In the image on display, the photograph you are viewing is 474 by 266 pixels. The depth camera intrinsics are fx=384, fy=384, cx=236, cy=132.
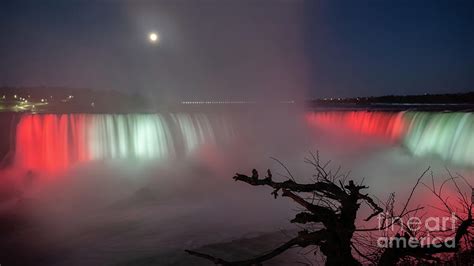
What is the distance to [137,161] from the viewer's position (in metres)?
23.7

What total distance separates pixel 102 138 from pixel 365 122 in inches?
764

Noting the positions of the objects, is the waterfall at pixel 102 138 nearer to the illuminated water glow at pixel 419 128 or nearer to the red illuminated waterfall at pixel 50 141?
the red illuminated waterfall at pixel 50 141

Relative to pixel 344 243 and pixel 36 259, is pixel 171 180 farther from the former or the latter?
pixel 344 243

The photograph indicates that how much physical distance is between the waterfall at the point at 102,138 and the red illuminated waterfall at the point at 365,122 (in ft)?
34.1

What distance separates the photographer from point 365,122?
29953 mm

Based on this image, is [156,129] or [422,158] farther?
[156,129]

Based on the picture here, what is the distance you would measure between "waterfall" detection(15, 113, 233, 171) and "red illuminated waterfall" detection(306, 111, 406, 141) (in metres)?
10.4

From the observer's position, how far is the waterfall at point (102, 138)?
21.1 metres

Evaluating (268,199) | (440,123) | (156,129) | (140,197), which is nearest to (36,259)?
(140,197)

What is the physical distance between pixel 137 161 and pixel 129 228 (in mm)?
9797

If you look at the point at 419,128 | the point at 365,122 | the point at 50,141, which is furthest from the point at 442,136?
the point at 50,141

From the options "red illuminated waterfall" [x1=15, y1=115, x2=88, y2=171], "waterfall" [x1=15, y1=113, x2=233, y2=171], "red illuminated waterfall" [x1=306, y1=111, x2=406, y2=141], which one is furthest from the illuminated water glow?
"red illuminated waterfall" [x1=15, y1=115, x2=88, y2=171]

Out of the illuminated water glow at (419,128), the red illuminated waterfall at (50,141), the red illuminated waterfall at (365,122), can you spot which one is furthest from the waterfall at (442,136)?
the red illuminated waterfall at (50,141)

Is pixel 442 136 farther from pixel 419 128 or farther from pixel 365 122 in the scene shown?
pixel 365 122
